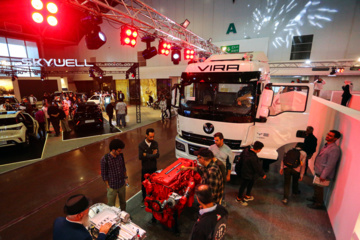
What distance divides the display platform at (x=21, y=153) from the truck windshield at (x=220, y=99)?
6.22 m

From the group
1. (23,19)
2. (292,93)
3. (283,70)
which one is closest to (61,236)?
(292,93)

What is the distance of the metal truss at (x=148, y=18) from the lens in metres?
5.58

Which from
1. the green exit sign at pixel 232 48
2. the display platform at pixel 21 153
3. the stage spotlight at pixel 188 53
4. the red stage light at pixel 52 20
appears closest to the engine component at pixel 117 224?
the red stage light at pixel 52 20

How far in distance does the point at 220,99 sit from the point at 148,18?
6583 mm

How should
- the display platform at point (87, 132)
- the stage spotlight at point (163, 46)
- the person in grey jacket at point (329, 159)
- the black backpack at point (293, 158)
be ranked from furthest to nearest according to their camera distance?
the stage spotlight at point (163, 46) → the display platform at point (87, 132) → the black backpack at point (293, 158) → the person in grey jacket at point (329, 159)

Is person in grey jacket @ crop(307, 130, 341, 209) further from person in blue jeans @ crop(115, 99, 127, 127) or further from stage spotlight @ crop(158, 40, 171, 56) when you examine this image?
person in blue jeans @ crop(115, 99, 127, 127)

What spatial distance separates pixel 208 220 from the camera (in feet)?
6.01

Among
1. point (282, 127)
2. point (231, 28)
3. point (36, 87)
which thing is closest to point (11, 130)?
point (282, 127)

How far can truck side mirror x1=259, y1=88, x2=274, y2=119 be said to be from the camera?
13.7 feet

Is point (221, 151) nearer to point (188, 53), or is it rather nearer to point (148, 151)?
point (148, 151)

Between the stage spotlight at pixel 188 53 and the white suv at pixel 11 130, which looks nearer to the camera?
the white suv at pixel 11 130

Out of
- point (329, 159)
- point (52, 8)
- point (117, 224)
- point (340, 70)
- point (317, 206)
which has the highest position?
point (52, 8)

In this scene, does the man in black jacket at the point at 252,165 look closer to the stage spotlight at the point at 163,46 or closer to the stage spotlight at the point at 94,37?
the stage spotlight at the point at 94,37

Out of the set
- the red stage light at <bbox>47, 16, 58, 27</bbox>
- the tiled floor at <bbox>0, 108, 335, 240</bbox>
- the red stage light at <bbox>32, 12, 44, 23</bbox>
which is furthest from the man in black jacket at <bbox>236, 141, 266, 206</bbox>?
the red stage light at <bbox>32, 12, 44, 23</bbox>
